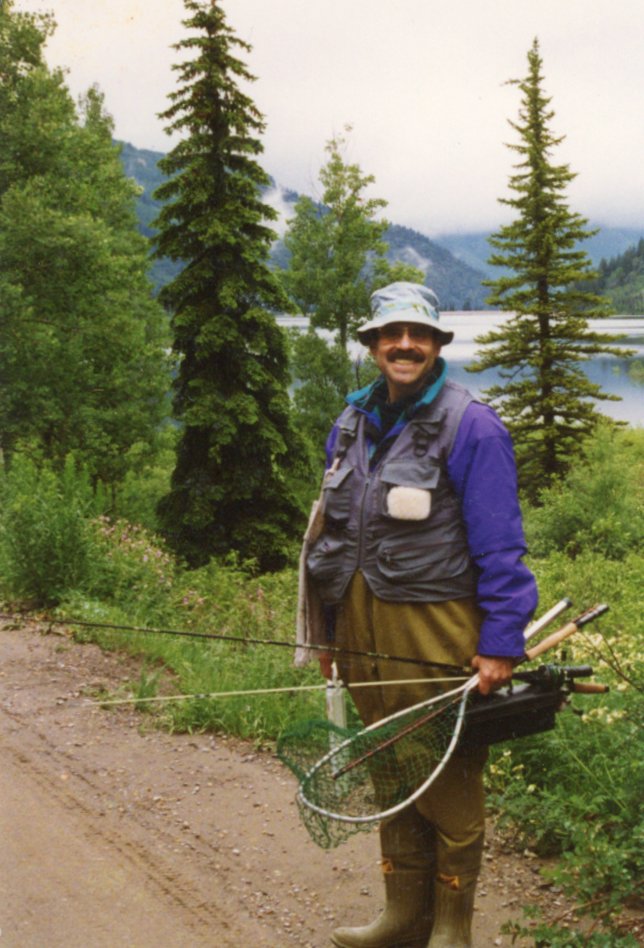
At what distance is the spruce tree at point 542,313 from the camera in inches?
980

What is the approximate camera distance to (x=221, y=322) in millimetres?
17078

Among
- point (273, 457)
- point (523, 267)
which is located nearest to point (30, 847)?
point (273, 457)

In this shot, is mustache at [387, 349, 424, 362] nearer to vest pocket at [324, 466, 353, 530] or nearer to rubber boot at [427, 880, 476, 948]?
vest pocket at [324, 466, 353, 530]

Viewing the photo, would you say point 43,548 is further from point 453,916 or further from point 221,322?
point 221,322

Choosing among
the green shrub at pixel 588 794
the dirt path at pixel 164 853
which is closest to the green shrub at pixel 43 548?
the dirt path at pixel 164 853

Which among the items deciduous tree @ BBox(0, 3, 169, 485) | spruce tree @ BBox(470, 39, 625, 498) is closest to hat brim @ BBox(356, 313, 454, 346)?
deciduous tree @ BBox(0, 3, 169, 485)

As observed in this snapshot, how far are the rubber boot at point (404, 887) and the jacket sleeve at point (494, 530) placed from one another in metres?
0.81

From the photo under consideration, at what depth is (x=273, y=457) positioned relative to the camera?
58.5ft

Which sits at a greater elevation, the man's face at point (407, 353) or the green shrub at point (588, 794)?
the man's face at point (407, 353)

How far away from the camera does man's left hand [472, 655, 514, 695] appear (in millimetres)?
2836

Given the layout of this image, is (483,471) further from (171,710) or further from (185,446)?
(185,446)

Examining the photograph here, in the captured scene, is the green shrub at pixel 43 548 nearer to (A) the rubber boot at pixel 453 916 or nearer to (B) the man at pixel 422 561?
(B) the man at pixel 422 561

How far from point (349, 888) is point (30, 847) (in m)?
1.43

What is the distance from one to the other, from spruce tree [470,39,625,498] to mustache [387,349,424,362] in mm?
22366
